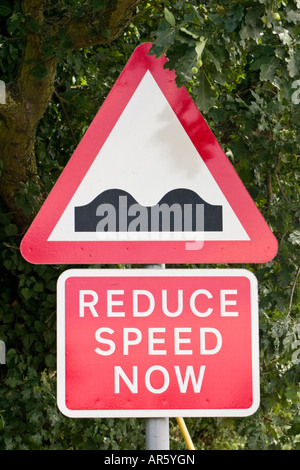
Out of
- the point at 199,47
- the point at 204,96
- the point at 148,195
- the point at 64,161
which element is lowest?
the point at 64,161

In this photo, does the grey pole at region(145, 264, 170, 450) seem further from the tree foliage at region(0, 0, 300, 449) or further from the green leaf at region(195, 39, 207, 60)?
the tree foliage at region(0, 0, 300, 449)

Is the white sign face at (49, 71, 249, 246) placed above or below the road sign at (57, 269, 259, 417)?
above

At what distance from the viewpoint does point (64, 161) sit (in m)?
4.23

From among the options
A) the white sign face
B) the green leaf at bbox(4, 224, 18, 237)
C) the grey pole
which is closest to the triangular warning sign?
the white sign face

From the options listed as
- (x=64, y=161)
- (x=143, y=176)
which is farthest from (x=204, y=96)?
→ (x=64, y=161)

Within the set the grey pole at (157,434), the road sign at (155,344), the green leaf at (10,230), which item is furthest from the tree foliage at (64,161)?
the grey pole at (157,434)

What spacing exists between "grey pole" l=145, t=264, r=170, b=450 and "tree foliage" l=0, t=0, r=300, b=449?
1271 mm

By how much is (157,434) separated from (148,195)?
52cm

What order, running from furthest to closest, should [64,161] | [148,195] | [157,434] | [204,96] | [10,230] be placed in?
[64,161] → [10,230] → [204,96] → [148,195] → [157,434]

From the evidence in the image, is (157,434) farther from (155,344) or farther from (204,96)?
(204,96)

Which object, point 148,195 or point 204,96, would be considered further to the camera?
point 204,96

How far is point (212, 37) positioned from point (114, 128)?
0.38 m

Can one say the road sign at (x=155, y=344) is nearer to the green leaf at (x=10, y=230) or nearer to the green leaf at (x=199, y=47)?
the green leaf at (x=199, y=47)

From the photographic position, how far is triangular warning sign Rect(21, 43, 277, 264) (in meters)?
1.56
